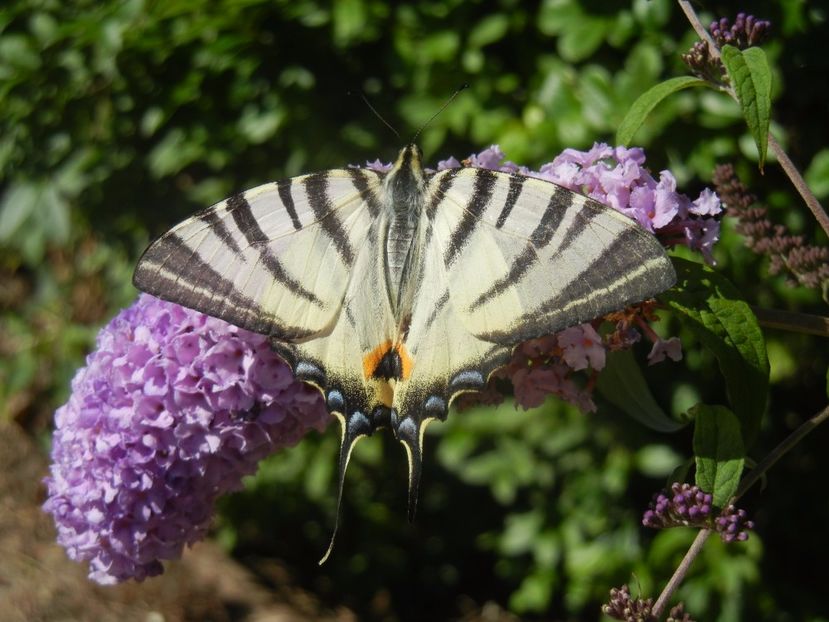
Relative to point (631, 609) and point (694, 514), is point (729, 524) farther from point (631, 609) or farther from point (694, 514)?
point (631, 609)

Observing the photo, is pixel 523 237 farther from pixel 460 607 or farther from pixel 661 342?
pixel 460 607

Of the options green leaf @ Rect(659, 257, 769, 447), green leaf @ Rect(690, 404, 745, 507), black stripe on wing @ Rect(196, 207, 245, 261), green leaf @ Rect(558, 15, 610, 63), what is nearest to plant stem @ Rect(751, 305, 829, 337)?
green leaf @ Rect(659, 257, 769, 447)

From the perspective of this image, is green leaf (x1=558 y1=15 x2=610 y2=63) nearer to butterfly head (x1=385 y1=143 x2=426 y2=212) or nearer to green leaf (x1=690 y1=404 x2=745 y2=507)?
butterfly head (x1=385 y1=143 x2=426 y2=212)

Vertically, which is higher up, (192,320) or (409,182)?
(409,182)

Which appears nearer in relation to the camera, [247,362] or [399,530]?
[247,362]

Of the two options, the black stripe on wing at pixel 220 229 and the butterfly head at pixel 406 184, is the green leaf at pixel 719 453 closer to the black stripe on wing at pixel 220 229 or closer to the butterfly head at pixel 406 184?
the butterfly head at pixel 406 184

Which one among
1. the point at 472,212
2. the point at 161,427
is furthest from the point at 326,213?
the point at 161,427

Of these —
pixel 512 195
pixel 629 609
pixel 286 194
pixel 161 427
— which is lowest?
pixel 161 427

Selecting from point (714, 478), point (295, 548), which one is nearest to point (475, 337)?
point (714, 478)
